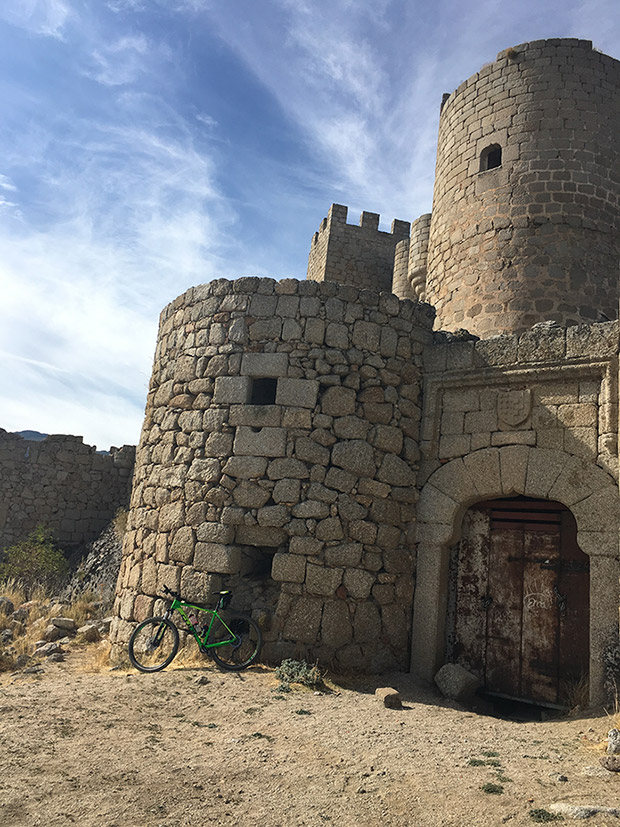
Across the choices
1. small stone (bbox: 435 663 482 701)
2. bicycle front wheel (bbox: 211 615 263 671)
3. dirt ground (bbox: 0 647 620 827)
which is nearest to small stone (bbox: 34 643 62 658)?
dirt ground (bbox: 0 647 620 827)

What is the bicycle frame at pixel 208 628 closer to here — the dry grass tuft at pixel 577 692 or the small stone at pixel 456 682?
the small stone at pixel 456 682

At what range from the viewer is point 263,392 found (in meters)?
6.96

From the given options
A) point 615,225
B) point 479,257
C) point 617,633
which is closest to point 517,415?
point 617,633

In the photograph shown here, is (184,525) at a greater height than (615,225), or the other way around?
(615,225)

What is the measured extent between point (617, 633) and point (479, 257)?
5430 millimetres

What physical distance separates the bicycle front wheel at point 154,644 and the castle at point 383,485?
11.0 inches

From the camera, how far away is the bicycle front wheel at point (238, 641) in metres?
5.87

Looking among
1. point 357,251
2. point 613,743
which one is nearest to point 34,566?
point 357,251

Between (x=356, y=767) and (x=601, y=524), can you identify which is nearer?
(x=356, y=767)

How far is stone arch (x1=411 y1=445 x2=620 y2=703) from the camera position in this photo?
209 inches

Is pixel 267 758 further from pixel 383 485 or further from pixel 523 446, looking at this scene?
pixel 523 446

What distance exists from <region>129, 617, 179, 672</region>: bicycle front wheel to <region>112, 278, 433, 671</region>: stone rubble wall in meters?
0.27

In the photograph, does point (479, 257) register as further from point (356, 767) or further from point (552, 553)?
point (356, 767)

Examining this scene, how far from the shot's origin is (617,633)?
518 cm
